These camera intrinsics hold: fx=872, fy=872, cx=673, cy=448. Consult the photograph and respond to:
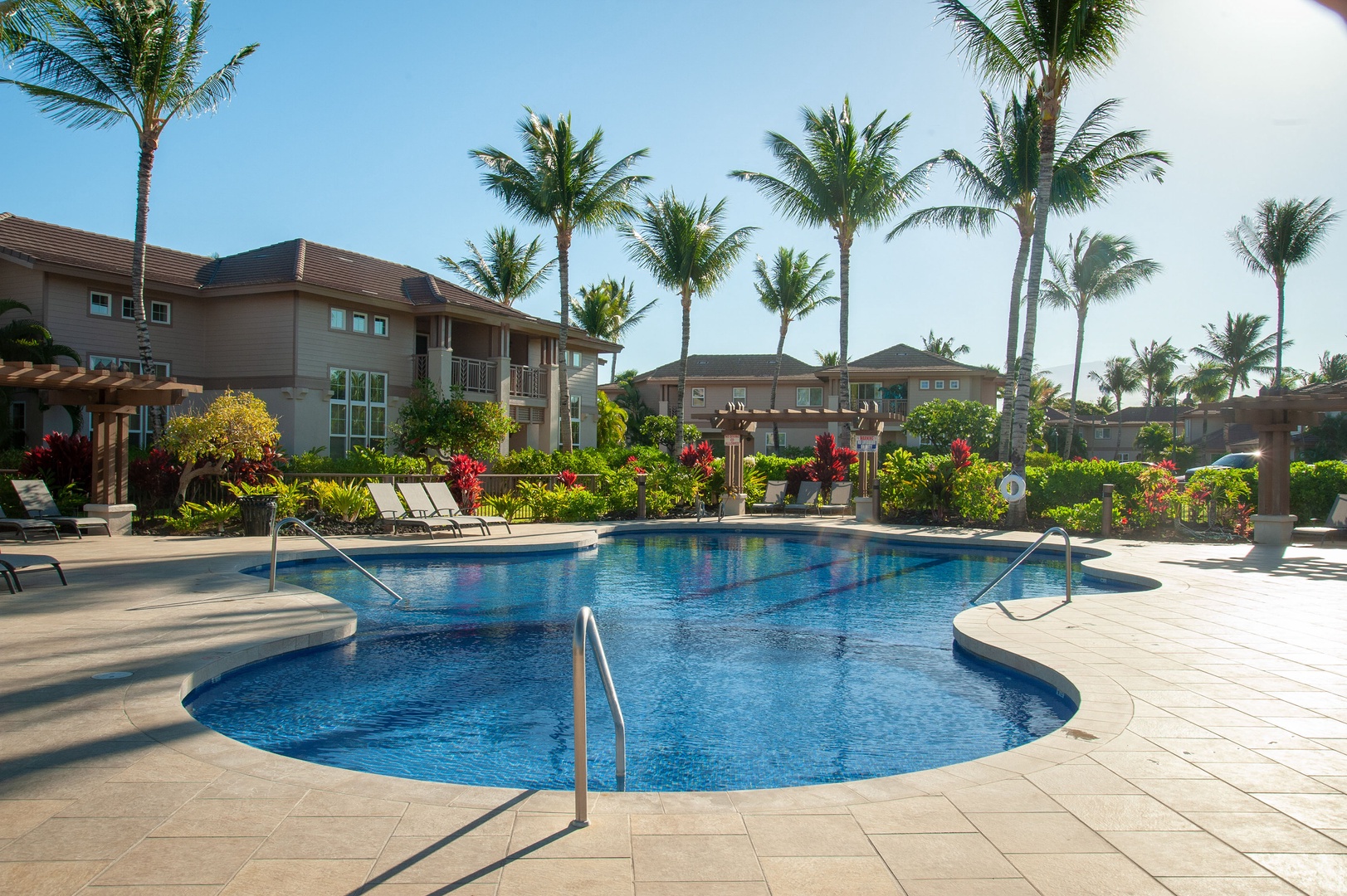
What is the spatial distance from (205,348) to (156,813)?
23.5m

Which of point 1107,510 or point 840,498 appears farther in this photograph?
point 840,498

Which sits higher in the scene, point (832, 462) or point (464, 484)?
point (832, 462)

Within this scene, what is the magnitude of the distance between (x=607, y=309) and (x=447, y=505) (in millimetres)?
31959

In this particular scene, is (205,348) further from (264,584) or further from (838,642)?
(838,642)

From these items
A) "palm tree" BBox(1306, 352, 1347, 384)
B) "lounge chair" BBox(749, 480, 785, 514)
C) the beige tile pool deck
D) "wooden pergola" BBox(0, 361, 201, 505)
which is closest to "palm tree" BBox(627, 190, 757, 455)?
"lounge chair" BBox(749, 480, 785, 514)

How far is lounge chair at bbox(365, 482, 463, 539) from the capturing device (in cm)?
1611

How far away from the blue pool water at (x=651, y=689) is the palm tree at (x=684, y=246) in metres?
23.3

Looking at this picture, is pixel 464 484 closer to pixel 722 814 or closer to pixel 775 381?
pixel 722 814

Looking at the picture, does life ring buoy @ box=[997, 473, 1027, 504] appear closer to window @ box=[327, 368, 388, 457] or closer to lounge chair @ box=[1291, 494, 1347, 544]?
lounge chair @ box=[1291, 494, 1347, 544]

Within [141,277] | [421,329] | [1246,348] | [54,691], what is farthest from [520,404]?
[1246,348]

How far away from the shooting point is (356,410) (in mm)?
25094

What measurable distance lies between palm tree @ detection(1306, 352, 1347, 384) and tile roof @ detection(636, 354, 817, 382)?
38.3 m

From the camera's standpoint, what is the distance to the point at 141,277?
64.6 ft

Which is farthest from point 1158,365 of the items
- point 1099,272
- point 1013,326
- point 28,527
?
point 28,527
